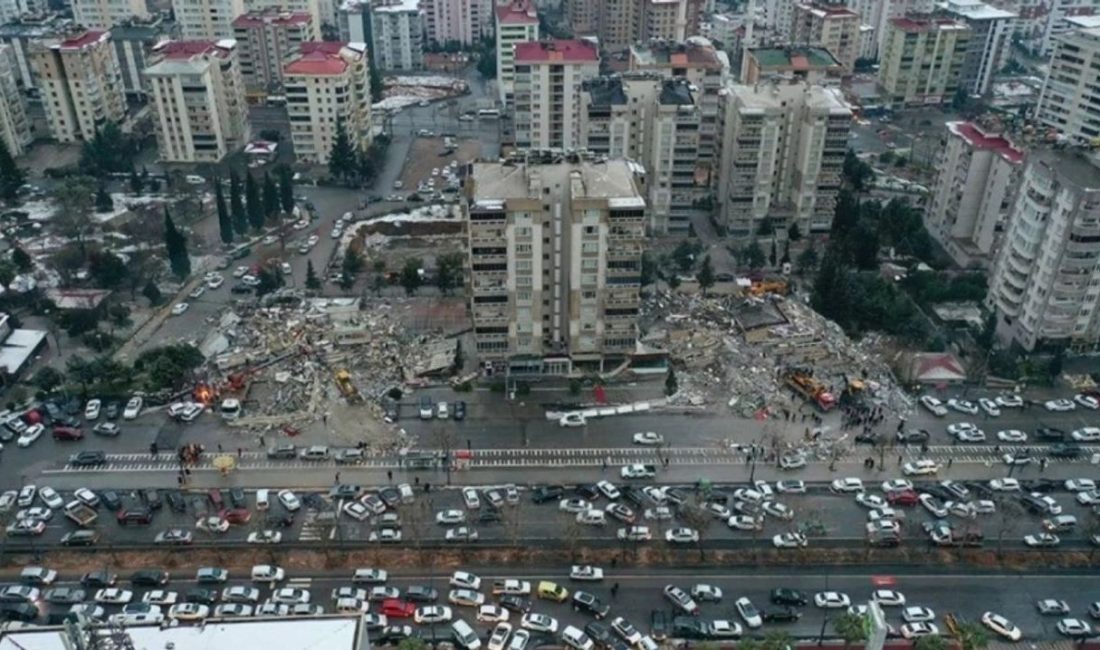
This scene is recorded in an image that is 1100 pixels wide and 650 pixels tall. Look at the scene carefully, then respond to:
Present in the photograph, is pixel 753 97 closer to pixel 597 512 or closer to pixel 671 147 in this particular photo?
pixel 671 147

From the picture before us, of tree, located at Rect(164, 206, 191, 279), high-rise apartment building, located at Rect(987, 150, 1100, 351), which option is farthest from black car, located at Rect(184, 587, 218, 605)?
high-rise apartment building, located at Rect(987, 150, 1100, 351)

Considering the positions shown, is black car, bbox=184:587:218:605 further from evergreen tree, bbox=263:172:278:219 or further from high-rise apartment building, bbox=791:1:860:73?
high-rise apartment building, bbox=791:1:860:73

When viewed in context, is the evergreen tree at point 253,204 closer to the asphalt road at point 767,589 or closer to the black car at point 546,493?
the asphalt road at point 767,589

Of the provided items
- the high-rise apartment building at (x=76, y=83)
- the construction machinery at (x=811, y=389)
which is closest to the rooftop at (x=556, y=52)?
the construction machinery at (x=811, y=389)

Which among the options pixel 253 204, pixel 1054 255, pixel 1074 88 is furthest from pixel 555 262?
pixel 1074 88

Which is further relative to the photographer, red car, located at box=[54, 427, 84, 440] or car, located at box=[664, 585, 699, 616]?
red car, located at box=[54, 427, 84, 440]

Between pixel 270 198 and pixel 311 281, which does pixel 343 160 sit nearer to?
pixel 270 198
